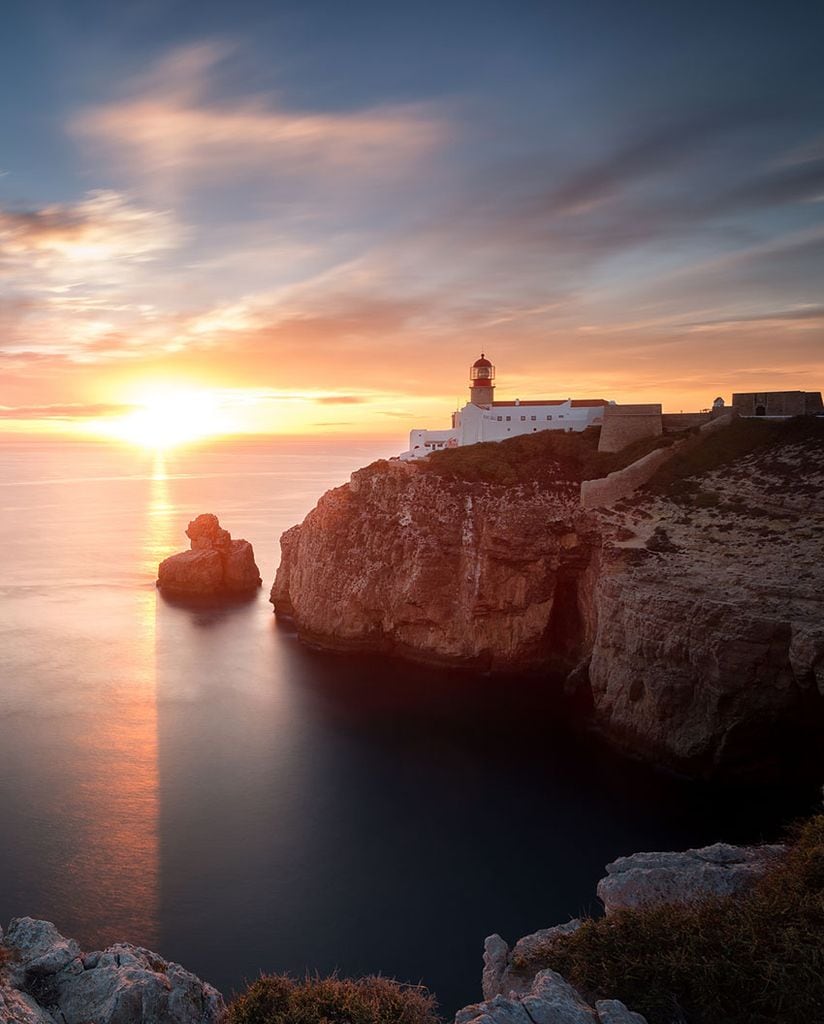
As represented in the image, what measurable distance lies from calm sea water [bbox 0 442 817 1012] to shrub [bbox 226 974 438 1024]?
6.09 metres

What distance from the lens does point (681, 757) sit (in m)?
27.0

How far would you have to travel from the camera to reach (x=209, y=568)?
58.9 metres

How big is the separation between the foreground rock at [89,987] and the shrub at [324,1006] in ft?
2.76

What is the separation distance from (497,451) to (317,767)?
85.8 feet

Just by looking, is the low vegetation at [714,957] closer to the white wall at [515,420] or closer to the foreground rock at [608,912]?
the foreground rock at [608,912]

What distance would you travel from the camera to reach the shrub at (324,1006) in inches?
423

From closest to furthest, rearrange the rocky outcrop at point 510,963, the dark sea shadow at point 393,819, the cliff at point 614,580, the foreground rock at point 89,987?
the foreground rock at point 89,987 < the rocky outcrop at point 510,963 < the dark sea shadow at point 393,819 < the cliff at point 614,580

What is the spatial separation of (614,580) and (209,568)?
39150 mm

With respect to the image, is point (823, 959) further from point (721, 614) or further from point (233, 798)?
point (233, 798)

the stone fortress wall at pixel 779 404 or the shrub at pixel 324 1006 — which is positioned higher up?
the stone fortress wall at pixel 779 404

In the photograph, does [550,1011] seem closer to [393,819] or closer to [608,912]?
[608,912]

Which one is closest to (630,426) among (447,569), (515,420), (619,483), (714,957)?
(619,483)

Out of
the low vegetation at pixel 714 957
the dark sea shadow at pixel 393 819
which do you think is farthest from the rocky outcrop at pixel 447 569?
the low vegetation at pixel 714 957

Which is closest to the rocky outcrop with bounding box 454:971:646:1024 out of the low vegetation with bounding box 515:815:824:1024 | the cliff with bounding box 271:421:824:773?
the low vegetation with bounding box 515:815:824:1024
